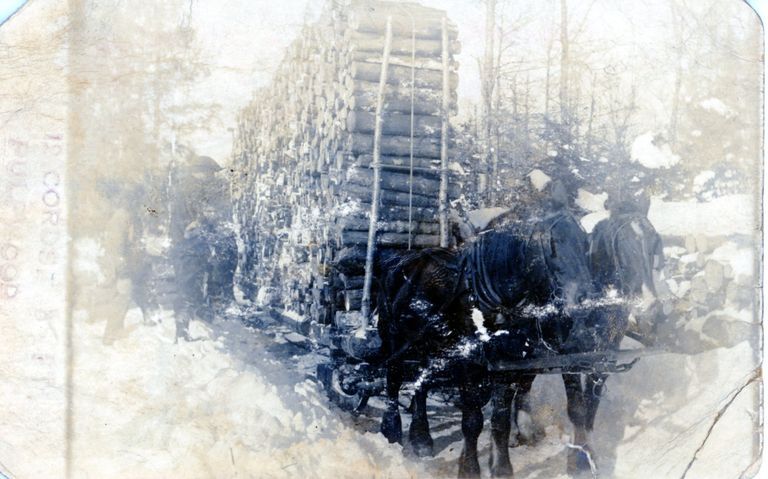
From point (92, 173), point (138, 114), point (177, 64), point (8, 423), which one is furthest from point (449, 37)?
point (8, 423)

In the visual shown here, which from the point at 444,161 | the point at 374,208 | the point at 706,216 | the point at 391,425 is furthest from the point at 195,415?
the point at 706,216

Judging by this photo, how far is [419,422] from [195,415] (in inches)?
39.3

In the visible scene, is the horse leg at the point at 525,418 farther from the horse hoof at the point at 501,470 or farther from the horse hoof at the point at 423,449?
the horse hoof at the point at 423,449

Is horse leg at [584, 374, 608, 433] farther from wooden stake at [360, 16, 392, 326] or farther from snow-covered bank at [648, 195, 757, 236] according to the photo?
wooden stake at [360, 16, 392, 326]

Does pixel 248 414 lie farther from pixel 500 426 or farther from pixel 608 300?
pixel 608 300

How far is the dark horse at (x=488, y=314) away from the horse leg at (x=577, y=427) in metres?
0.04

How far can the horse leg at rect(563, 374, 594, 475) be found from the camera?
8.75ft

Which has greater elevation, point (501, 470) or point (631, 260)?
point (631, 260)

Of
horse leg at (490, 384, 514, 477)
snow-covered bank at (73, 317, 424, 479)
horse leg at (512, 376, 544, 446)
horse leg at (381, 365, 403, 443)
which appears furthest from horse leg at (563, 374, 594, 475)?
snow-covered bank at (73, 317, 424, 479)

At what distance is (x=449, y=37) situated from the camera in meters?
2.57

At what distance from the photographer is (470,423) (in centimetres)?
258

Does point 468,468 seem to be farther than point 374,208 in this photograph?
Yes

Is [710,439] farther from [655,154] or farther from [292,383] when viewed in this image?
[292,383]

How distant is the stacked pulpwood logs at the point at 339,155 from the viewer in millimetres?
2451
